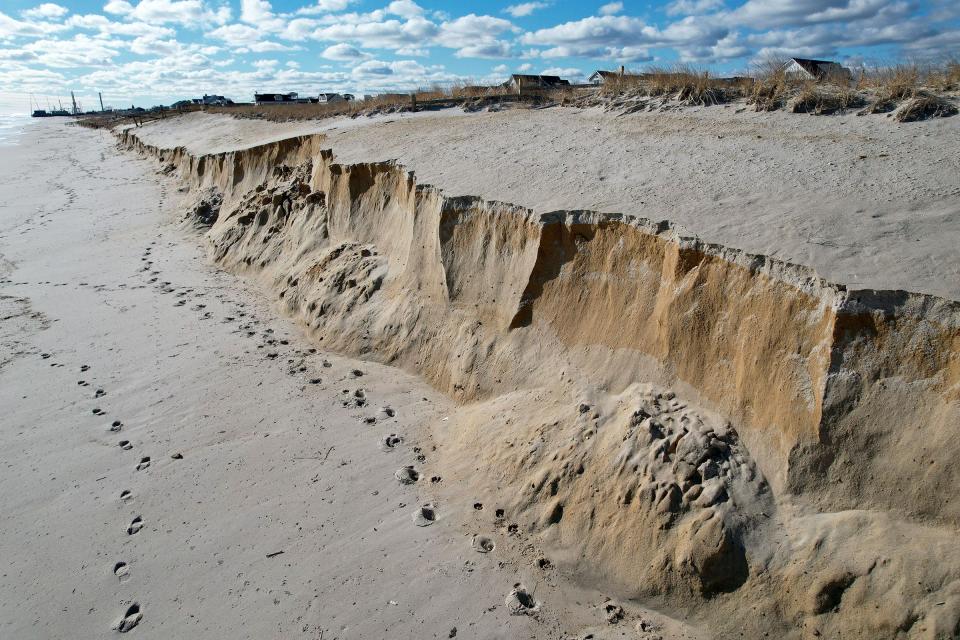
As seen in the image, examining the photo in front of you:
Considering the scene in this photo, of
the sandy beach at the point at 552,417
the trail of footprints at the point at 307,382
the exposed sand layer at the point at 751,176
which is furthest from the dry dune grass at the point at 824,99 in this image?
the trail of footprints at the point at 307,382

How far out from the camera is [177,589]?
14.9 ft

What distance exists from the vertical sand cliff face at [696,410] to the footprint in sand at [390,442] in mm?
552

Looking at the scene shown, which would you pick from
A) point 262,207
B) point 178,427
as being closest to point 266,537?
point 178,427

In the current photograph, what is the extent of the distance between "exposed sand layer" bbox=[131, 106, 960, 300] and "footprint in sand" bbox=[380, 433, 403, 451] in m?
2.88

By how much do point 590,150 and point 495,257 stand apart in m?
2.42

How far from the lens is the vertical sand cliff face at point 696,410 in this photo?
368cm

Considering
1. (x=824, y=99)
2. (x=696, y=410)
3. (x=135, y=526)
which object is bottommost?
(x=135, y=526)

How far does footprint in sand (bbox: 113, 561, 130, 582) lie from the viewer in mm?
4652

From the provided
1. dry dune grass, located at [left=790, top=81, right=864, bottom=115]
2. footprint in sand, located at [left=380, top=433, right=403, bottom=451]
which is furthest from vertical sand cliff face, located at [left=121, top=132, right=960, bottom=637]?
dry dune grass, located at [left=790, top=81, right=864, bottom=115]

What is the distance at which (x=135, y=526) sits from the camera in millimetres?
5148

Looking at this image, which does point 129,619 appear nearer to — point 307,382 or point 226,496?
point 226,496

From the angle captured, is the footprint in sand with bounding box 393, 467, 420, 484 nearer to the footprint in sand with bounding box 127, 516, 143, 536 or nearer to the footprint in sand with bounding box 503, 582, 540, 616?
the footprint in sand with bounding box 503, 582, 540, 616

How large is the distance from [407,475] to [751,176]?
4.64 meters

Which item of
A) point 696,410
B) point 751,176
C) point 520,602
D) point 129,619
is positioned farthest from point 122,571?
point 751,176
